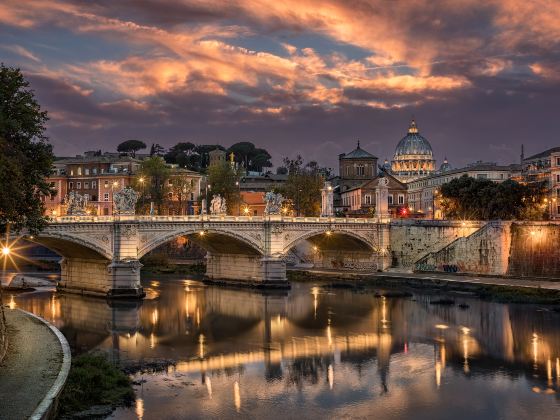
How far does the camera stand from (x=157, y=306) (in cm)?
5206

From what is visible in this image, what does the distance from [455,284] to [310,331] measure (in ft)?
66.6

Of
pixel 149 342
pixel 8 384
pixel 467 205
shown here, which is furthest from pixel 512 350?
pixel 467 205

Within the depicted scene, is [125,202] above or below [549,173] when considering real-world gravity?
below

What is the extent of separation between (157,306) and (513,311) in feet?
86.9

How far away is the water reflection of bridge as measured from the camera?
34844 mm

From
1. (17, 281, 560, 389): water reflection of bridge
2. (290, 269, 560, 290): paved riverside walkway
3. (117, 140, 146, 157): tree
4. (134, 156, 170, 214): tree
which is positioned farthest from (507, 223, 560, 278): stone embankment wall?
(117, 140, 146, 157): tree

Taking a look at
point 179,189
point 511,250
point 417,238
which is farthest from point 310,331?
point 179,189

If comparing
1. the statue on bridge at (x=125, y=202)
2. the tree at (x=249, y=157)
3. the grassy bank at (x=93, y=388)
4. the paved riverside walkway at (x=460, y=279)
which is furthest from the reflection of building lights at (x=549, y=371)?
the tree at (x=249, y=157)

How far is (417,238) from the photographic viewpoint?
2822 inches

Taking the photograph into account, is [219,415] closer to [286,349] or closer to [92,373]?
[92,373]

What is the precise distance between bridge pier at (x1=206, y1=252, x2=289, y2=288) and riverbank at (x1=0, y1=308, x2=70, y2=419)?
33.1 metres

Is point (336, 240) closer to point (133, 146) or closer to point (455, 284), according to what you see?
point (455, 284)

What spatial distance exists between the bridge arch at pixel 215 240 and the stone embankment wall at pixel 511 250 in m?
20.0

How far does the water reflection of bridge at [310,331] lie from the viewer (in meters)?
34.8
